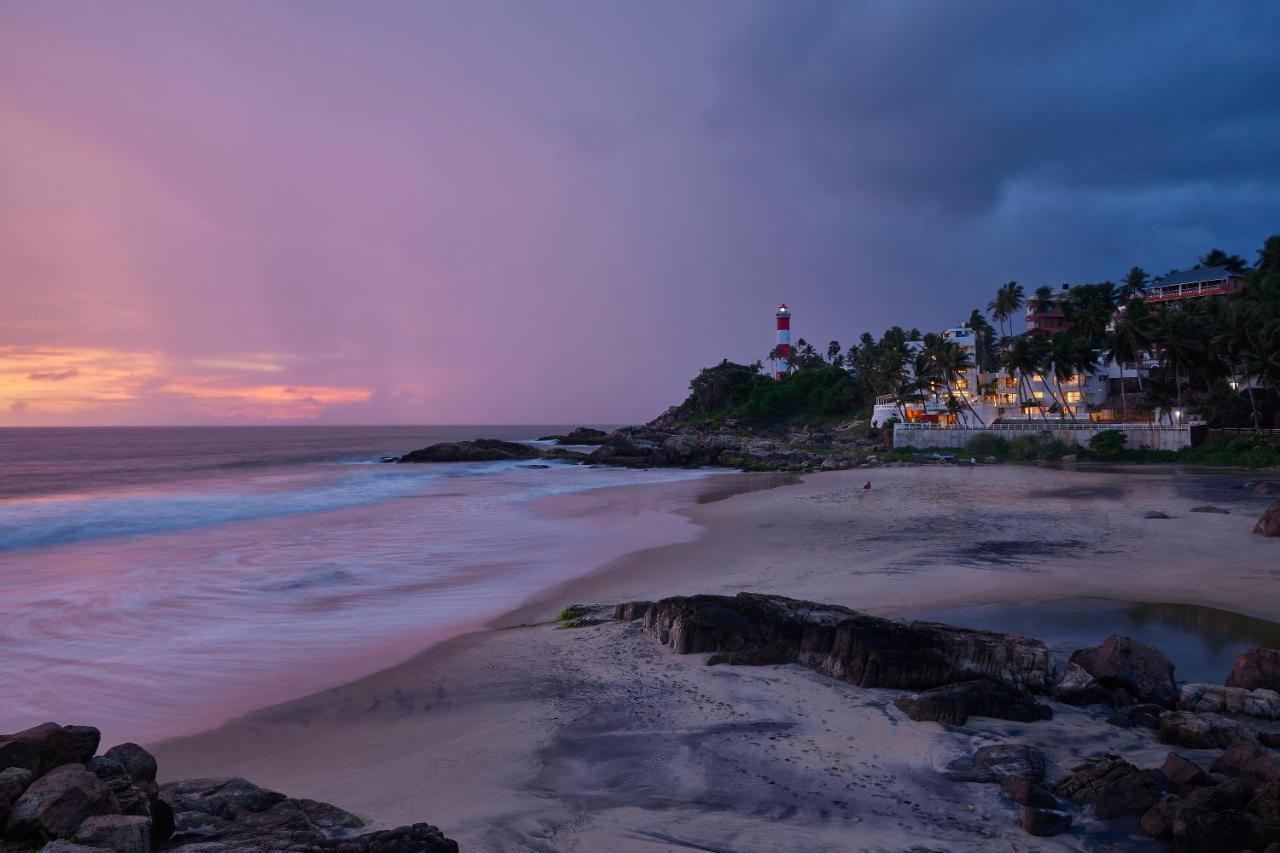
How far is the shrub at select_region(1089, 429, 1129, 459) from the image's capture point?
1732 inches

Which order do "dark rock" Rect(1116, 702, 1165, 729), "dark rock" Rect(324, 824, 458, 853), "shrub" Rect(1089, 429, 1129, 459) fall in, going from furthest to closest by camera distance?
"shrub" Rect(1089, 429, 1129, 459) < "dark rock" Rect(1116, 702, 1165, 729) < "dark rock" Rect(324, 824, 458, 853)

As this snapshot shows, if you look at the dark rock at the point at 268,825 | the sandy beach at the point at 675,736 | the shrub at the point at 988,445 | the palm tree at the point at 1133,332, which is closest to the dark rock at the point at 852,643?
the sandy beach at the point at 675,736

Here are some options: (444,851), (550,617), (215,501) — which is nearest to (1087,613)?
(550,617)

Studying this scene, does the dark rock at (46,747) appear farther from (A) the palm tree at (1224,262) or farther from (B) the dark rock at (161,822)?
(A) the palm tree at (1224,262)

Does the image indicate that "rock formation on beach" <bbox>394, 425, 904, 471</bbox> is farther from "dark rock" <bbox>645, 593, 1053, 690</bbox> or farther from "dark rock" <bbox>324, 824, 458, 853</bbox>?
"dark rock" <bbox>324, 824, 458, 853</bbox>

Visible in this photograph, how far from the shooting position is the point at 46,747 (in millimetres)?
5152

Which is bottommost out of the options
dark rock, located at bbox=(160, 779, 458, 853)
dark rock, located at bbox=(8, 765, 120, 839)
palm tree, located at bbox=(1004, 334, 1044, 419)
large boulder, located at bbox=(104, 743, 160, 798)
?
dark rock, located at bbox=(160, 779, 458, 853)

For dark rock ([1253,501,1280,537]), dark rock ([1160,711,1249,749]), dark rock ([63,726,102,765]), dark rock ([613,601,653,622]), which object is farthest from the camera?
dark rock ([1253,501,1280,537])

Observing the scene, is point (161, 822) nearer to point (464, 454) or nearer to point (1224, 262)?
point (464, 454)

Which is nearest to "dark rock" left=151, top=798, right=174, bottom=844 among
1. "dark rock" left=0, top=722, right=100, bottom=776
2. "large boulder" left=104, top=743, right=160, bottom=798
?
"large boulder" left=104, top=743, right=160, bottom=798

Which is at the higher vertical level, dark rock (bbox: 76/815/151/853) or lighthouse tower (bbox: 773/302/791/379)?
lighthouse tower (bbox: 773/302/791/379)

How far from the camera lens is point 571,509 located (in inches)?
1174

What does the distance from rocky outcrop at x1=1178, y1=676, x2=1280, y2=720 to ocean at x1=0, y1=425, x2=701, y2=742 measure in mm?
10410

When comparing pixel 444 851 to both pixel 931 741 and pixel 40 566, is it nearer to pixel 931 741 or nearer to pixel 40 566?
pixel 931 741
